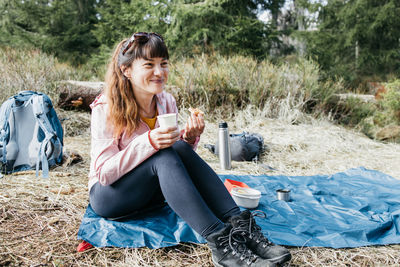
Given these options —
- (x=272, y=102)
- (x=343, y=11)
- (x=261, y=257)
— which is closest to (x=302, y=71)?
(x=272, y=102)

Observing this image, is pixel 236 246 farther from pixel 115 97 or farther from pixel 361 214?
pixel 361 214

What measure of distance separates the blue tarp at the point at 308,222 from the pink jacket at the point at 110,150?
344 mm

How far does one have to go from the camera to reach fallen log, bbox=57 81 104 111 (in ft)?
18.4

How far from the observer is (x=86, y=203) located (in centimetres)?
226

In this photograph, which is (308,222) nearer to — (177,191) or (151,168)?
(177,191)

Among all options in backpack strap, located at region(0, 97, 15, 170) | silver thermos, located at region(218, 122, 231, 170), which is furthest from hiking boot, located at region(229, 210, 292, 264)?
backpack strap, located at region(0, 97, 15, 170)

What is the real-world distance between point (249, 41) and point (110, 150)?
8.38 meters

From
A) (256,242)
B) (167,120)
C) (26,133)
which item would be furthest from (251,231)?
(26,133)

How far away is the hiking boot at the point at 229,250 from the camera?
55.7 inches

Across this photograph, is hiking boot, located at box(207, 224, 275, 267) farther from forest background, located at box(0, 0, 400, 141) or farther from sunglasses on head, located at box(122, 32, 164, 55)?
forest background, located at box(0, 0, 400, 141)

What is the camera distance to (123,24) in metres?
11.6

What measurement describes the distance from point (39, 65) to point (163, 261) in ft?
19.2

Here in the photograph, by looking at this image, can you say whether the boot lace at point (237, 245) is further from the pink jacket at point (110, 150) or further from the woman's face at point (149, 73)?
the woman's face at point (149, 73)

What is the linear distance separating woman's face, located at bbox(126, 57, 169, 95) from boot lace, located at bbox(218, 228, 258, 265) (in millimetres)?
905
